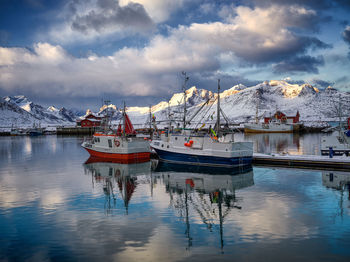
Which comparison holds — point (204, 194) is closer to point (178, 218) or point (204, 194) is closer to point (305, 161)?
point (178, 218)

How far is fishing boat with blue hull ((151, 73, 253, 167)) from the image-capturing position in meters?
34.7

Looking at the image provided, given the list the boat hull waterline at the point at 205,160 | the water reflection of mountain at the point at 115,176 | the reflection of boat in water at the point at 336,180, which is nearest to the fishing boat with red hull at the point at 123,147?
the water reflection of mountain at the point at 115,176

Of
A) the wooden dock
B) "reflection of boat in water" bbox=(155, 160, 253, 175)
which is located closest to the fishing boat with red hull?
"reflection of boat in water" bbox=(155, 160, 253, 175)

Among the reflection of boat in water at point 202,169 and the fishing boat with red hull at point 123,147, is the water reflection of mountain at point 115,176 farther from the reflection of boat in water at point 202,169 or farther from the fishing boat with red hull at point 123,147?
the reflection of boat in water at point 202,169

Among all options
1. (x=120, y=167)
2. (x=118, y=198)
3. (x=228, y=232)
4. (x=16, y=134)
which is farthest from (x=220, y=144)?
(x=16, y=134)

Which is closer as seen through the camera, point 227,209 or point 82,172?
point 227,209

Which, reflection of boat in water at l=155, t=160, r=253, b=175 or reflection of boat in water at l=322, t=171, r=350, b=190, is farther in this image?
reflection of boat in water at l=155, t=160, r=253, b=175

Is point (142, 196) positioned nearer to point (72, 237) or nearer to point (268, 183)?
point (72, 237)

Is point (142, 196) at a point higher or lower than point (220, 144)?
lower

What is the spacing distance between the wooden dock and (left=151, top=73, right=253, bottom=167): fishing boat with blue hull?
7.82 feet

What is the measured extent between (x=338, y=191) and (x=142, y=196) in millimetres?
15902

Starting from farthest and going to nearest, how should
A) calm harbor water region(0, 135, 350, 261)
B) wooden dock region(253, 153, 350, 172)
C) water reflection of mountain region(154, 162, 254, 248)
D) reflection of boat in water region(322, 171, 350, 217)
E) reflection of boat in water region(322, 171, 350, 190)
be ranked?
wooden dock region(253, 153, 350, 172) < reflection of boat in water region(322, 171, 350, 190) < reflection of boat in water region(322, 171, 350, 217) < water reflection of mountain region(154, 162, 254, 248) < calm harbor water region(0, 135, 350, 261)

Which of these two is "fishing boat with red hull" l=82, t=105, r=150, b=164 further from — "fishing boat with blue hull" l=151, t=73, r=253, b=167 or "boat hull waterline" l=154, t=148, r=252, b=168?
"fishing boat with blue hull" l=151, t=73, r=253, b=167

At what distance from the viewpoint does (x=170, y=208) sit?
19.6 meters
